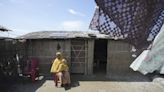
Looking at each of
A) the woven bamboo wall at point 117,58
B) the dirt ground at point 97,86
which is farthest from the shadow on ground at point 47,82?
the woven bamboo wall at point 117,58

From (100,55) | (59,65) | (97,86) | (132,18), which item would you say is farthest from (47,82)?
(132,18)

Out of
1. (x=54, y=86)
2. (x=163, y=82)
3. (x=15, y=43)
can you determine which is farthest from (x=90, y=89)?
(x=15, y=43)

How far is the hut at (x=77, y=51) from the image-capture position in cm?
1295

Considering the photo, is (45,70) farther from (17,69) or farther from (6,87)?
(6,87)

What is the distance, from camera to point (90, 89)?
9.66 m

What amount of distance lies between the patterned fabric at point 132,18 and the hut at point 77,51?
10937 mm

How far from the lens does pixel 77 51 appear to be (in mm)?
13273

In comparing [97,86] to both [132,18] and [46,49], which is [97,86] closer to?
[46,49]

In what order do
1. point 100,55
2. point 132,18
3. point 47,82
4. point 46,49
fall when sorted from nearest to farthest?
1. point 132,18
2. point 47,82
3. point 46,49
4. point 100,55

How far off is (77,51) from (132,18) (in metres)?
11.8

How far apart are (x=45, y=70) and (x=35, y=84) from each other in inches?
107

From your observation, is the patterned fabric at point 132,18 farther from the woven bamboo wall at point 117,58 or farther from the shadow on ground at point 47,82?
the woven bamboo wall at point 117,58

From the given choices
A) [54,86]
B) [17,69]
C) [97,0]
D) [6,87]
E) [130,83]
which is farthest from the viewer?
[17,69]

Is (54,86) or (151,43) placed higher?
(151,43)
